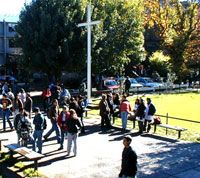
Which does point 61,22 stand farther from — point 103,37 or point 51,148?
point 51,148

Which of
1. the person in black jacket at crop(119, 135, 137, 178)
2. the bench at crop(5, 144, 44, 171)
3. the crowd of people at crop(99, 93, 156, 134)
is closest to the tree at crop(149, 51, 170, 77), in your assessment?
the crowd of people at crop(99, 93, 156, 134)

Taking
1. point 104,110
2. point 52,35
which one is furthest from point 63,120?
point 52,35

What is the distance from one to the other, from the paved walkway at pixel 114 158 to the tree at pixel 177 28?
25749 millimetres

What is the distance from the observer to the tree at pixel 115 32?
29752mm

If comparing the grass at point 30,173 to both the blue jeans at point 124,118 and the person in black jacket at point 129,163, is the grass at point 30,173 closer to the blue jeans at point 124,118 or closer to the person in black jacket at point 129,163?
the person in black jacket at point 129,163

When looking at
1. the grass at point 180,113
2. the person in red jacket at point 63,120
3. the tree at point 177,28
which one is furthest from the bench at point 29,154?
the tree at point 177,28

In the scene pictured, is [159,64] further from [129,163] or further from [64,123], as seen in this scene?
[129,163]

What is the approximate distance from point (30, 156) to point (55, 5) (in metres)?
18.8

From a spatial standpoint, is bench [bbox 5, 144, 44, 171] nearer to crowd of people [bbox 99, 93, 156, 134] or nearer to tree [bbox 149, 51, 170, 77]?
crowd of people [bbox 99, 93, 156, 134]

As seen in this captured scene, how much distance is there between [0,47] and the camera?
5472cm

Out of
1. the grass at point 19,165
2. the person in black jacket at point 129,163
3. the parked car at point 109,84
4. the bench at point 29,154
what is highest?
the parked car at point 109,84

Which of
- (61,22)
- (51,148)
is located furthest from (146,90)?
(51,148)

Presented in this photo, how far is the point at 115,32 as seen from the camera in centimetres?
3158

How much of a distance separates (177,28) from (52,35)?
20434 millimetres
